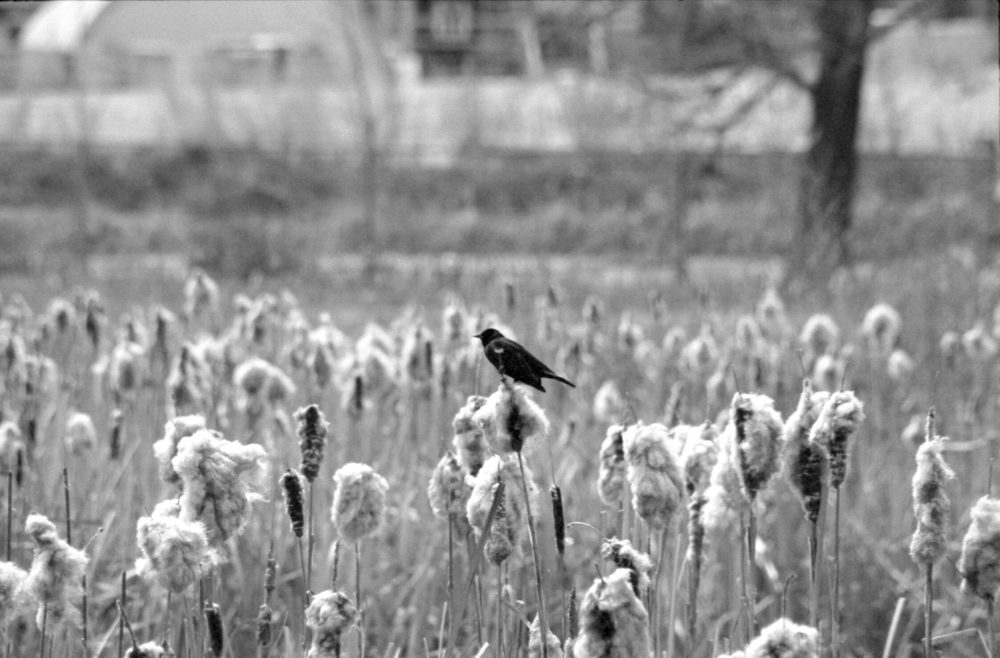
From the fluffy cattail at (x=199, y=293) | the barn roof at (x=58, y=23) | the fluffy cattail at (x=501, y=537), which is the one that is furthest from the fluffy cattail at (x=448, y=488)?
the barn roof at (x=58, y=23)

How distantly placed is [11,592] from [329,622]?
45 centimetres

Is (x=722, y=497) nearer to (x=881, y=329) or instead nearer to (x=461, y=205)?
(x=881, y=329)

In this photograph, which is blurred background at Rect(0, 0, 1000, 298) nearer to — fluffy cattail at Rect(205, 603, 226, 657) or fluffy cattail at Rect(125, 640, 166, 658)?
fluffy cattail at Rect(205, 603, 226, 657)

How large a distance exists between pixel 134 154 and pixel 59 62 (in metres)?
4.34

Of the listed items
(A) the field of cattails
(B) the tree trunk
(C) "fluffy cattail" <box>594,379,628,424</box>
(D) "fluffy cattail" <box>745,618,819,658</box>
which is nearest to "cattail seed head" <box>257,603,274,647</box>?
(A) the field of cattails

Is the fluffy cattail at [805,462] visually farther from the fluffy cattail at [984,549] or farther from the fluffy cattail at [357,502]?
the fluffy cattail at [357,502]

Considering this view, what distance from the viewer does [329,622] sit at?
5.87 ft

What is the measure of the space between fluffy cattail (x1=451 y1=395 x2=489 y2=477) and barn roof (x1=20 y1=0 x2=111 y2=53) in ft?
68.5

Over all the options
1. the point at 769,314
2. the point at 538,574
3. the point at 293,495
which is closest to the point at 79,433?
the point at 293,495

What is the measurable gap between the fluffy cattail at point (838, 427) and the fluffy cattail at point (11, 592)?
1.05m

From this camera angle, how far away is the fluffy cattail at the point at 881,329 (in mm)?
5016

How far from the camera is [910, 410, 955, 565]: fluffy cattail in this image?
1846 mm

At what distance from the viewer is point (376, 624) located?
3467mm

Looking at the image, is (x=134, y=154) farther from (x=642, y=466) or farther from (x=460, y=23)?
(x=642, y=466)
